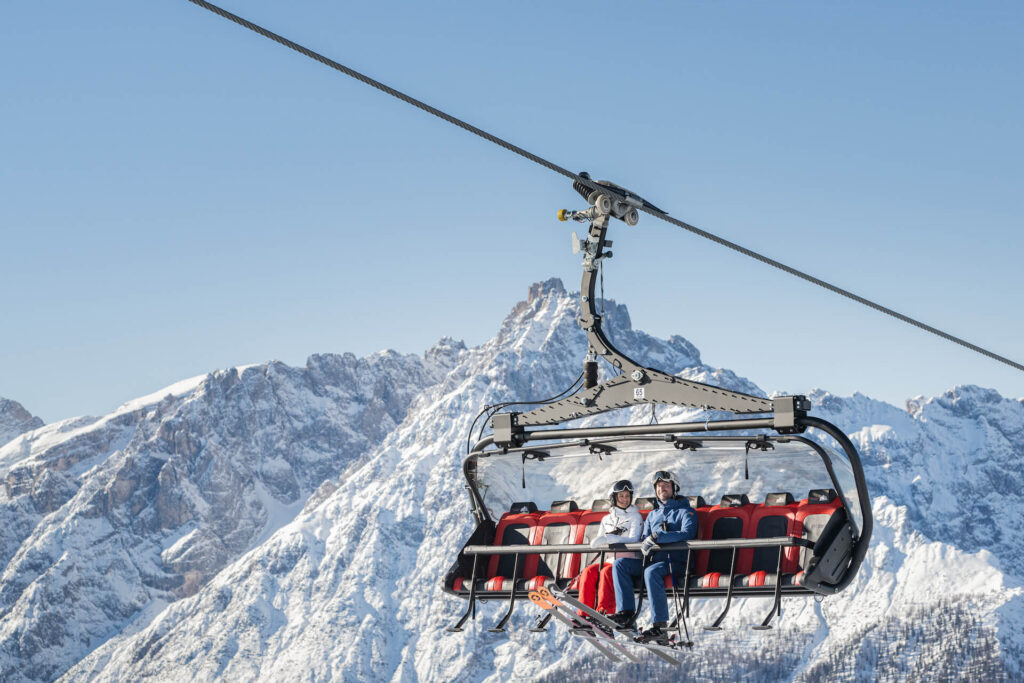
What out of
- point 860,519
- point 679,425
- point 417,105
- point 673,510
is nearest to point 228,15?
point 417,105

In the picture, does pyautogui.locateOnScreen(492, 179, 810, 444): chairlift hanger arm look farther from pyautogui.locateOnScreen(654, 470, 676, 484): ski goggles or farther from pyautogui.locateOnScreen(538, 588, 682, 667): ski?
pyautogui.locateOnScreen(538, 588, 682, 667): ski

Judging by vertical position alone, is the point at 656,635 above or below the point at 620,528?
below

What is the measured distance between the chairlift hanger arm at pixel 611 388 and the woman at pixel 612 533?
138 cm

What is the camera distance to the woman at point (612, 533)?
A: 20.8 m

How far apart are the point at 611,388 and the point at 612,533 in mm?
2313

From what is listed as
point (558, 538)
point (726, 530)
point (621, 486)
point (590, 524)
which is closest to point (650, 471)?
point (621, 486)

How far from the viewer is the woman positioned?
20.8 metres

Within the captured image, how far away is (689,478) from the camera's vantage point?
21422 mm

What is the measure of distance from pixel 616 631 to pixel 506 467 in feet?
12.0

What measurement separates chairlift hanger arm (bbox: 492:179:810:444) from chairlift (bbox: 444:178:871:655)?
21mm

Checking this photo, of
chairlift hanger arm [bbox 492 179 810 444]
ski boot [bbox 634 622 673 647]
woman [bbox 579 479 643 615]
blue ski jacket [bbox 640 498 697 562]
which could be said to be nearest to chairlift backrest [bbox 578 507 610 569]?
woman [bbox 579 479 643 615]

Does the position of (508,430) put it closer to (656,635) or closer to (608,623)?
(608,623)

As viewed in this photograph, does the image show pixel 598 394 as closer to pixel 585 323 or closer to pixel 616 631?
pixel 585 323

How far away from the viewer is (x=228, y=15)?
13555mm
